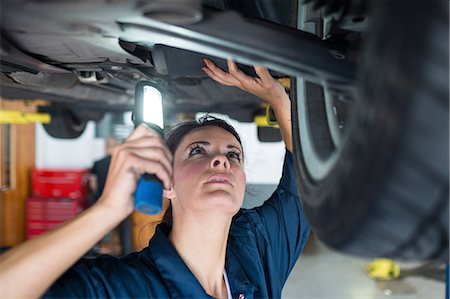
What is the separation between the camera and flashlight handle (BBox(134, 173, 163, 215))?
52 cm

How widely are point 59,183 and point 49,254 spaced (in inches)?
163

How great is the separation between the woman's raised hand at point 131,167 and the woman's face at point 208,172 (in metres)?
0.30

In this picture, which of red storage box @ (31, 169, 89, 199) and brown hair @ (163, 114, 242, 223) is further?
red storage box @ (31, 169, 89, 199)

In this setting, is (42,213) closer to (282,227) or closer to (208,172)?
(282,227)

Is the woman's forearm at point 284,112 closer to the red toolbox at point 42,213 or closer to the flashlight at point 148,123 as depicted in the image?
the flashlight at point 148,123

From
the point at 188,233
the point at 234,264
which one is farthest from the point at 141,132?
the point at 234,264

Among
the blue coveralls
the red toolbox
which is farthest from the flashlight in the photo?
the red toolbox

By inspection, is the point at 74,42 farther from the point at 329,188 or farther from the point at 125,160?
the point at 329,188

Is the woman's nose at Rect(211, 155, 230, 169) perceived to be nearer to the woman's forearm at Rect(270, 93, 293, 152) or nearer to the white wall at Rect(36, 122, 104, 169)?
the woman's forearm at Rect(270, 93, 293, 152)

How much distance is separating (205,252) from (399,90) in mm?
670

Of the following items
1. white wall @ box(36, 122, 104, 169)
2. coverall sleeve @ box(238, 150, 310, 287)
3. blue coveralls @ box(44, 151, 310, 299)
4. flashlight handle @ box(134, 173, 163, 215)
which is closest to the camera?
flashlight handle @ box(134, 173, 163, 215)

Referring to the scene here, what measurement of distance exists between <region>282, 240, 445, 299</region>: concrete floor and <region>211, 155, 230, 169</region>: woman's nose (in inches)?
102

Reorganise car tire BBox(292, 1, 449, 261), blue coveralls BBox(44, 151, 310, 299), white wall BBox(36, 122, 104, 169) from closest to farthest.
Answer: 1. car tire BBox(292, 1, 449, 261)
2. blue coveralls BBox(44, 151, 310, 299)
3. white wall BBox(36, 122, 104, 169)

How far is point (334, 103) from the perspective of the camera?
0.68 meters
